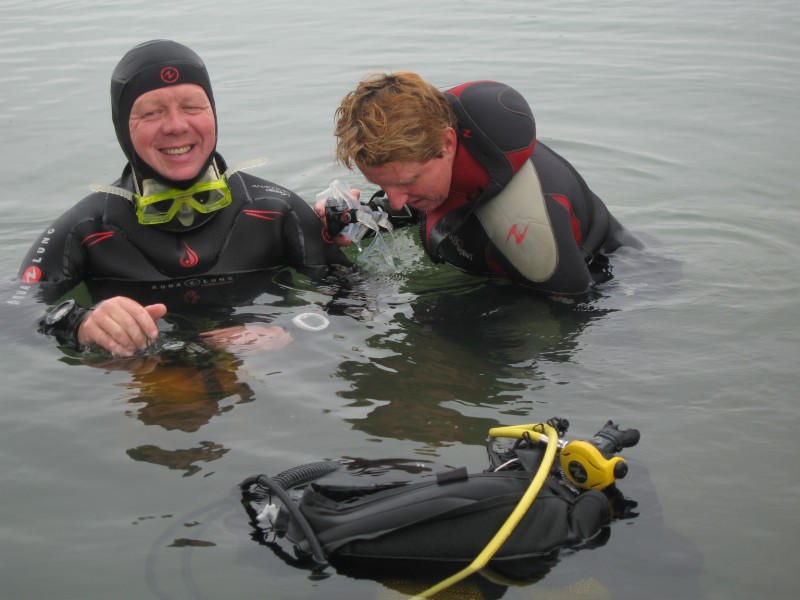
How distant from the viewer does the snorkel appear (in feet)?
13.3

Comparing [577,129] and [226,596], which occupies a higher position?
[577,129]

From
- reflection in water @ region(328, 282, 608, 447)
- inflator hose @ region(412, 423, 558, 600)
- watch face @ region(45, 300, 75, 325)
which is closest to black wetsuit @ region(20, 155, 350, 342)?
watch face @ region(45, 300, 75, 325)

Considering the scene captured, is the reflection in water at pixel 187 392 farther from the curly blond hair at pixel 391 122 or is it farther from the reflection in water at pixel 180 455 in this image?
the curly blond hair at pixel 391 122

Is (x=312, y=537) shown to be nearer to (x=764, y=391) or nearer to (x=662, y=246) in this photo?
(x=764, y=391)

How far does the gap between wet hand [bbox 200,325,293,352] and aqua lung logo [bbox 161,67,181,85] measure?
1.13 m

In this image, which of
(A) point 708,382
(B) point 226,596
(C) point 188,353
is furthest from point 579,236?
(B) point 226,596

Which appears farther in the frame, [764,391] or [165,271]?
[165,271]

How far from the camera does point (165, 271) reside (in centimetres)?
442

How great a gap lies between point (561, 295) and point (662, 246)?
125cm

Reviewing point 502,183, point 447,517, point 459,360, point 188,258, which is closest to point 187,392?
point 188,258

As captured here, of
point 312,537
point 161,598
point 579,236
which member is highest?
point 579,236

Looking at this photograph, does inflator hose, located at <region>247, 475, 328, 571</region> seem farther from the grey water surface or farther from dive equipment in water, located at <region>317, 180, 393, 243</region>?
dive equipment in water, located at <region>317, 180, 393, 243</region>

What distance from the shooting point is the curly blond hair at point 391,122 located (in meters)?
3.88

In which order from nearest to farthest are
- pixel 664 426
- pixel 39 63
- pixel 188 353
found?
pixel 664 426
pixel 188 353
pixel 39 63
